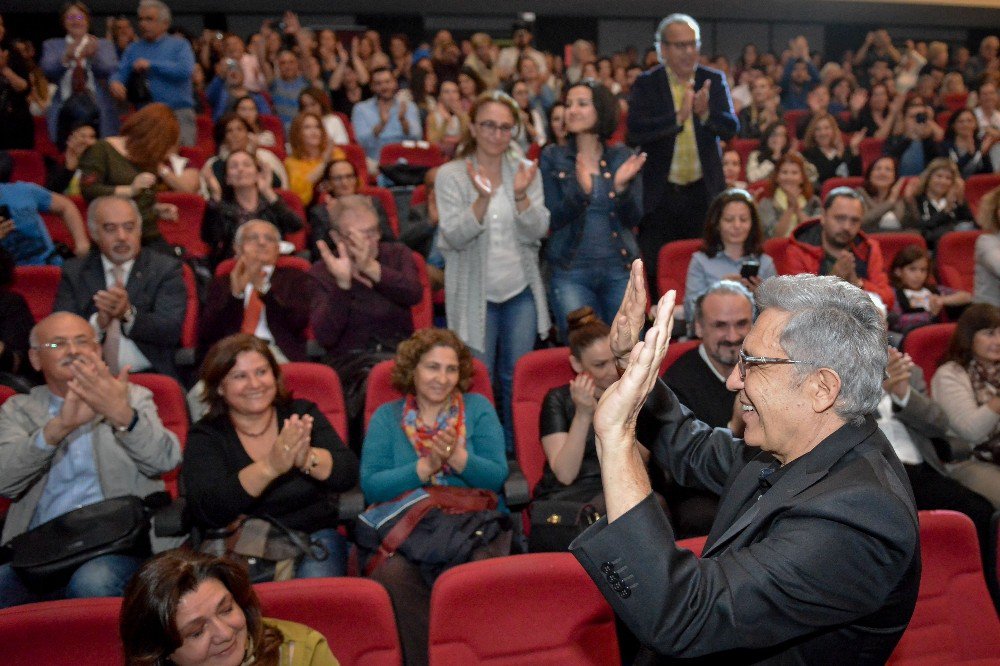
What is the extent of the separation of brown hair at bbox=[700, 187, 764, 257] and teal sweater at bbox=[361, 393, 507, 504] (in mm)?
1502

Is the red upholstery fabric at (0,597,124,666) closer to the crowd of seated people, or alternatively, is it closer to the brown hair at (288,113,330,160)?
the crowd of seated people

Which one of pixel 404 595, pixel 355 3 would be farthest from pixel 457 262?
pixel 355 3

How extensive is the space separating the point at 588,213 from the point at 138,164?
7.37 ft

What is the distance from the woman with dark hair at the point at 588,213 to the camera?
334cm

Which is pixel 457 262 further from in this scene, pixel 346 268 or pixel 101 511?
pixel 101 511

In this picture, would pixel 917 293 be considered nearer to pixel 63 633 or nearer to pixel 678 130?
pixel 678 130

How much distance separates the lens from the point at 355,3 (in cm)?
938

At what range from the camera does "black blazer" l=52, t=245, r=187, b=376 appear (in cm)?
313

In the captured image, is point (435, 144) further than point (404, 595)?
Yes

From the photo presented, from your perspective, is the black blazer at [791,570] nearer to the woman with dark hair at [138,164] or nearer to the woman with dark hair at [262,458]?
the woman with dark hair at [262,458]

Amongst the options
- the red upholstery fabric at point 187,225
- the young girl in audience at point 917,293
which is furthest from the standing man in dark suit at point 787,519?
the red upholstery fabric at point 187,225

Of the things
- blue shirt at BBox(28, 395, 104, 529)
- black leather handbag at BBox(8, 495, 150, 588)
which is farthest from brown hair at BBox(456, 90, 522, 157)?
black leather handbag at BBox(8, 495, 150, 588)

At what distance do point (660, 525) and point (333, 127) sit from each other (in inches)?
214

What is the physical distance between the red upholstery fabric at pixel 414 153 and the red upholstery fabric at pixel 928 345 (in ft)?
11.3
